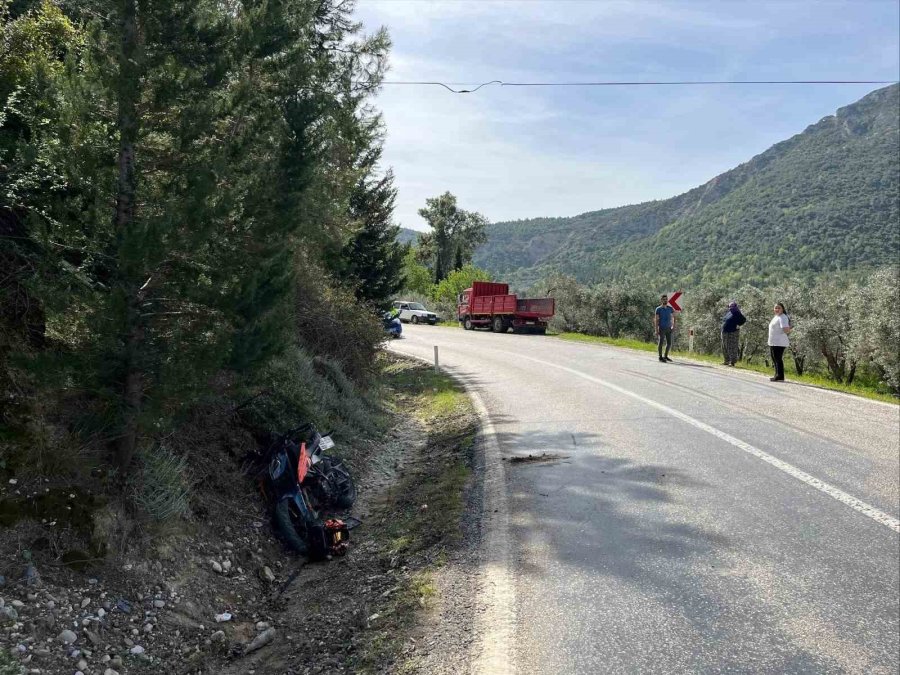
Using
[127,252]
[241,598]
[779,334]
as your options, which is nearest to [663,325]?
[779,334]

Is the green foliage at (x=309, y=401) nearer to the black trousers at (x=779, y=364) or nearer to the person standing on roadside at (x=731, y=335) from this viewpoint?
the black trousers at (x=779, y=364)

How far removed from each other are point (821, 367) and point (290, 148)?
1131 inches

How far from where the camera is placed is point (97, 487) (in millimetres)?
4488

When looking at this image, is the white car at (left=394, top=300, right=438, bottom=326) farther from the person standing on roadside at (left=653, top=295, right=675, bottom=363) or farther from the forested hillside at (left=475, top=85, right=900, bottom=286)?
the forested hillside at (left=475, top=85, right=900, bottom=286)

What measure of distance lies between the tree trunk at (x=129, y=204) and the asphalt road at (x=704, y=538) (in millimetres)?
3063

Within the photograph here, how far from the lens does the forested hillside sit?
346 feet

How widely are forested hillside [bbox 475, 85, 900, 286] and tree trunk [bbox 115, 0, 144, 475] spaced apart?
290 ft

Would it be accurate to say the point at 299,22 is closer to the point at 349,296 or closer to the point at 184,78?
the point at 184,78

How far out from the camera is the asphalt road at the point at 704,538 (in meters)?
3.48

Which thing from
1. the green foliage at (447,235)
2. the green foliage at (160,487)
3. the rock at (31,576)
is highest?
the green foliage at (447,235)

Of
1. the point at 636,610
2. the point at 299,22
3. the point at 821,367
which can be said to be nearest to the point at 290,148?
the point at 299,22

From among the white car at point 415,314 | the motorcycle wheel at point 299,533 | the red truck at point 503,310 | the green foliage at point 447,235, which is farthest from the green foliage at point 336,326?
A: the green foliage at point 447,235

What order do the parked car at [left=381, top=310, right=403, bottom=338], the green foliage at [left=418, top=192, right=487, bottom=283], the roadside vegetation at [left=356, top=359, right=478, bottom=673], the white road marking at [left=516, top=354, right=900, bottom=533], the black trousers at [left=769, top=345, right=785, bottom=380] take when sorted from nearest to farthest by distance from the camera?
the roadside vegetation at [left=356, top=359, right=478, bottom=673] → the white road marking at [left=516, top=354, right=900, bottom=533] → the black trousers at [left=769, top=345, right=785, bottom=380] → the parked car at [left=381, top=310, right=403, bottom=338] → the green foliage at [left=418, top=192, right=487, bottom=283]

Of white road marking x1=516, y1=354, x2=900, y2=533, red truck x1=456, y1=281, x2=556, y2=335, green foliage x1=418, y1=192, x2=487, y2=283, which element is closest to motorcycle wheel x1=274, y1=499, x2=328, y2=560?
white road marking x1=516, y1=354, x2=900, y2=533
